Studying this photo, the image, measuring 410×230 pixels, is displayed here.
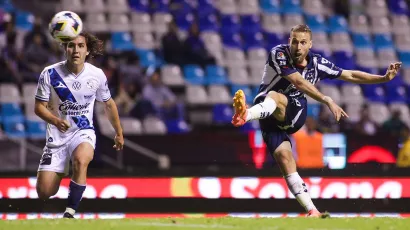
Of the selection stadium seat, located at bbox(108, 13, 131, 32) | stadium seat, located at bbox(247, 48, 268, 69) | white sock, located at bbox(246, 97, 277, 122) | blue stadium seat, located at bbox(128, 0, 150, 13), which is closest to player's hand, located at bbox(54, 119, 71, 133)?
white sock, located at bbox(246, 97, 277, 122)

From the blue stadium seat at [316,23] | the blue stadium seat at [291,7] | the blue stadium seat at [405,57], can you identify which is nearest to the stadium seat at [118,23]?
the blue stadium seat at [291,7]

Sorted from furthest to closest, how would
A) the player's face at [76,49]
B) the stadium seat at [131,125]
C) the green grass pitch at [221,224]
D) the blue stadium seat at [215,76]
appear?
the blue stadium seat at [215,76] < the stadium seat at [131,125] < the player's face at [76,49] < the green grass pitch at [221,224]

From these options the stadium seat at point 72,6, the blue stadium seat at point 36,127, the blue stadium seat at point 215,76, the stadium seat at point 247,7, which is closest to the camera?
the blue stadium seat at point 36,127

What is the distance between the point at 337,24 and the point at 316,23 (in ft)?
1.97

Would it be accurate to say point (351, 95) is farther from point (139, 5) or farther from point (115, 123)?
point (115, 123)

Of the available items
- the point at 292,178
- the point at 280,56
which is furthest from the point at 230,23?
the point at 292,178

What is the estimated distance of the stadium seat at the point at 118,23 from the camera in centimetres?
1994

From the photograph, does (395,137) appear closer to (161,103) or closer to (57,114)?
(161,103)

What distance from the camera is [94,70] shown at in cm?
980

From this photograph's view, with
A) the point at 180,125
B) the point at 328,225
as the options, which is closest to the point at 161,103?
the point at 180,125

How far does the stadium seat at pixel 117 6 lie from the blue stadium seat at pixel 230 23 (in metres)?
2.14

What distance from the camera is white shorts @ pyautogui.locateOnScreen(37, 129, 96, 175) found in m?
9.66

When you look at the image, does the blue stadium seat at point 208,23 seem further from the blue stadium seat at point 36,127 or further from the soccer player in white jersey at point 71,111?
the soccer player in white jersey at point 71,111

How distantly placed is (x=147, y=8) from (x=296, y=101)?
1090 centimetres
